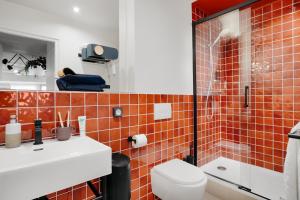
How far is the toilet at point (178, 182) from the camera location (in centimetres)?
119

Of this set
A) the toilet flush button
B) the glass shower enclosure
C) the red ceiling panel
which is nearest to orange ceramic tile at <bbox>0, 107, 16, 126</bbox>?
the toilet flush button

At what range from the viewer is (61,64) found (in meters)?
1.30

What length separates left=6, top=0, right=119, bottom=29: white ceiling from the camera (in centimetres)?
124

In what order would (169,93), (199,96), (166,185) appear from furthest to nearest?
1. (199,96)
2. (169,93)
3. (166,185)

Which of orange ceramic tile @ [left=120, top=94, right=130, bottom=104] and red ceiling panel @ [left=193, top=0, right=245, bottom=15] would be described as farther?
red ceiling panel @ [left=193, top=0, right=245, bottom=15]

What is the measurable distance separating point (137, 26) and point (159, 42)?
280 mm

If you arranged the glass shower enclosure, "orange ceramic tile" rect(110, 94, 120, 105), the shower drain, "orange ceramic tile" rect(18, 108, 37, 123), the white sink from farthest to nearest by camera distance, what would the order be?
the shower drain < the glass shower enclosure < "orange ceramic tile" rect(110, 94, 120, 105) < "orange ceramic tile" rect(18, 108, 37, 123) < the white sink

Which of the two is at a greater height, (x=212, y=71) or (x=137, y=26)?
(x=137, y=26)

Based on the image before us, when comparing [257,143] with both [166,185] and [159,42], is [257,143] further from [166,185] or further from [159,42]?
[159,42]

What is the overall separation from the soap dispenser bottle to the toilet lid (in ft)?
3.29

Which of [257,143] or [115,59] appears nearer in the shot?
[115,59]

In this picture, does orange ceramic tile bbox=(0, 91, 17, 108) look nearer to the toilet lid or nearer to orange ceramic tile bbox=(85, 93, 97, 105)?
orange ceramic tile bbox=(85, 93, 97, 105)

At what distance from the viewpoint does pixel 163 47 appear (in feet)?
5.47

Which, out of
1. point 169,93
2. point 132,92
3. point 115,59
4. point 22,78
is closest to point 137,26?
point 115,59
